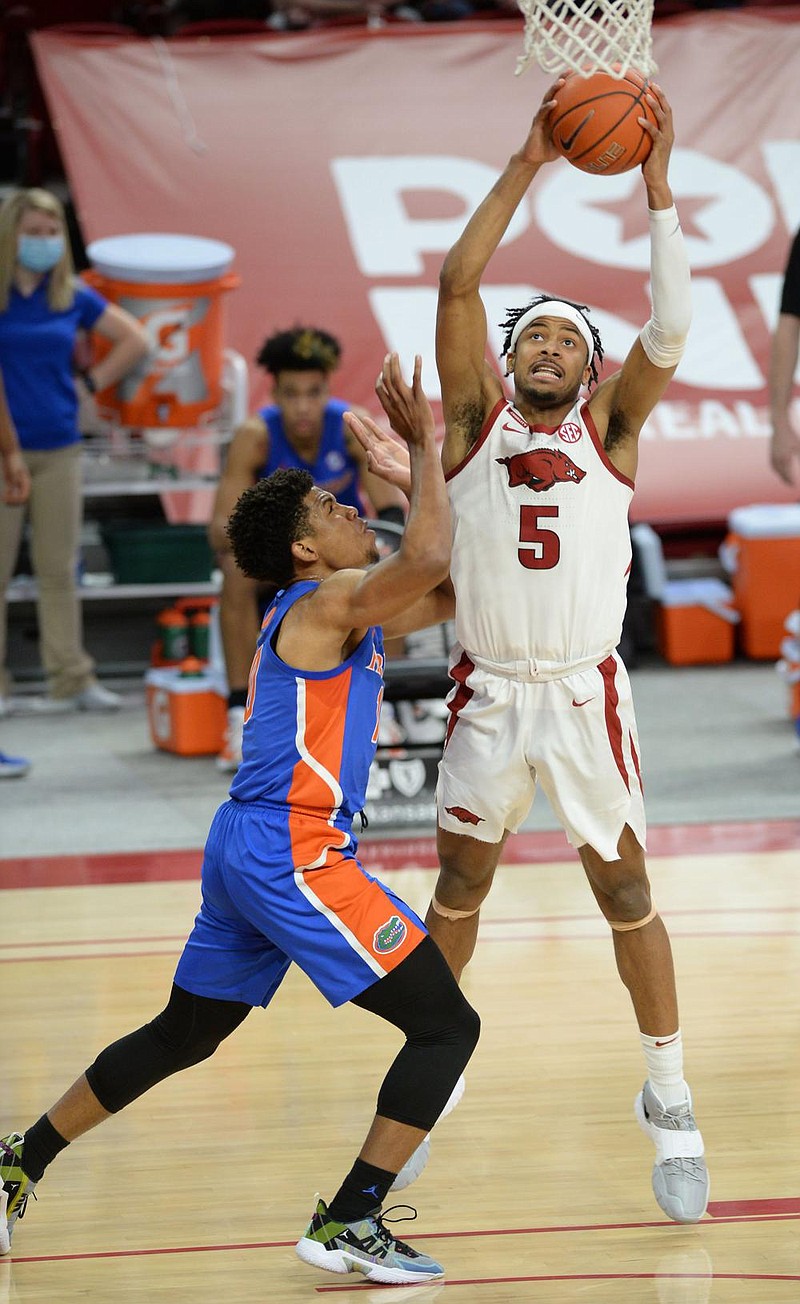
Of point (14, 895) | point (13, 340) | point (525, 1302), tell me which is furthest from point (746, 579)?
point (525, 1302)

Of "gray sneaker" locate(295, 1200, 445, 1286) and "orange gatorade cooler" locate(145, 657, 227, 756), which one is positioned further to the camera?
"orange gatorade cooler" locate(145, 657, 227, 756)

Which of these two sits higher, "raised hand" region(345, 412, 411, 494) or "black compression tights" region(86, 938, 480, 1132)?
"raised hand" region(345, 412, 411, 494)

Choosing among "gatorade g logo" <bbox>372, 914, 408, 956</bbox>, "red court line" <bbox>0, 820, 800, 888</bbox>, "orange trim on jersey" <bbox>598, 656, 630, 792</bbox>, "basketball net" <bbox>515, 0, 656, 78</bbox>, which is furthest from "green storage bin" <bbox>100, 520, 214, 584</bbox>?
"gatorade g logo" <bbox>372, 914, 408, 956</bbox>

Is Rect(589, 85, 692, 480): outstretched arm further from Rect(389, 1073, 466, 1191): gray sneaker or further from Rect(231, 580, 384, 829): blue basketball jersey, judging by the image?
Rect(389, 1073, 466, 1191): gray sneaker

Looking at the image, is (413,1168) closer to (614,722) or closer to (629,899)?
(629,899)

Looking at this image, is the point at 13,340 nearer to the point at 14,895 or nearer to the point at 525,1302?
the point at 14,895

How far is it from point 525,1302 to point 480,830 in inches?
34.4

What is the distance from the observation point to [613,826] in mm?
3309

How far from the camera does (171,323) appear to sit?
7504 millimetres

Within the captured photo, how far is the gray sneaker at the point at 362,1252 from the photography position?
2.95 m

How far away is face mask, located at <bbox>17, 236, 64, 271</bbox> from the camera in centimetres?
729

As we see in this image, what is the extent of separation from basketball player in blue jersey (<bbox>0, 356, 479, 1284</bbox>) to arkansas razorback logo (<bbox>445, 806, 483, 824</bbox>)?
338 millimetres

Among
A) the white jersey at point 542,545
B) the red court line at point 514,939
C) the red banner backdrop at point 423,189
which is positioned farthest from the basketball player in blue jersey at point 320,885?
the red banner backdrop at point 423,189

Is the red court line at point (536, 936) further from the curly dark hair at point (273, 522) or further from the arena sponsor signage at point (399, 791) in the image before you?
the curly dark hair at point (273, 522)
